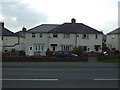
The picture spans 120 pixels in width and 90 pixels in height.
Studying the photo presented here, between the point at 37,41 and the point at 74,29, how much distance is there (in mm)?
8502

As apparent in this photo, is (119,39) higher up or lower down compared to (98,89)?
higher up

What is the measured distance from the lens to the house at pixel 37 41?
189 feet

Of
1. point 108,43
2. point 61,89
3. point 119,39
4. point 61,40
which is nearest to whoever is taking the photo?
point 61,89

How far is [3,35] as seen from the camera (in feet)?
244

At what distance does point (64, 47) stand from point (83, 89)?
4775 centimetres

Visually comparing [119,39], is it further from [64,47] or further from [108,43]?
A: [64,47]

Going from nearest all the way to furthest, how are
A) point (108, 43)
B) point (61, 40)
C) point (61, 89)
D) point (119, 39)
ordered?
1. point (61, 89)
2. point (61, 40)
3. point (119, 39)
4. point (108, 43)

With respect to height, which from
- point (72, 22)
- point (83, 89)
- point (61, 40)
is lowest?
point (83, 89)

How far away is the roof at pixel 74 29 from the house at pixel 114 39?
45.5ft

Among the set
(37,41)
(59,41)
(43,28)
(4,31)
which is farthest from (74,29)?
(4,31)

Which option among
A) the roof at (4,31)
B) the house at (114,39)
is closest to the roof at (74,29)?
the house at (114,39)

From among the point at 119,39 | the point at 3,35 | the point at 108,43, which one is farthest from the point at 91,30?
the point at 3,35

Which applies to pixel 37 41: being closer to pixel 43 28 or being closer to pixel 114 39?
pixel 43 28

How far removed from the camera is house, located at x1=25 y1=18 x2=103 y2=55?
57.7 m
